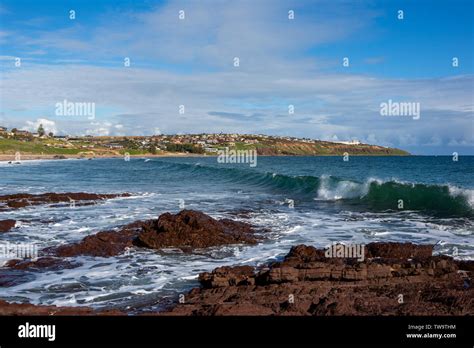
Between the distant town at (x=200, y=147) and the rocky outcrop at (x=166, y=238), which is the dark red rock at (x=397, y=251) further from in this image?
the distant town at (x=200, y=147)

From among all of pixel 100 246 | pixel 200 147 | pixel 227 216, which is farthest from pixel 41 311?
pixel 200 147

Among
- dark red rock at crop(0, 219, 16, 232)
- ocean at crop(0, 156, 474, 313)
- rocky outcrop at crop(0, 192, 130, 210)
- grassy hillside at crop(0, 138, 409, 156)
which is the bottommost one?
ocean at crop(0, 156, 474, 313)

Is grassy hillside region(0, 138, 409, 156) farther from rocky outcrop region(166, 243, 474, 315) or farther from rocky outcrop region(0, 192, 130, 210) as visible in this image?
rocky outcrop region(166, 243, 474, 315)

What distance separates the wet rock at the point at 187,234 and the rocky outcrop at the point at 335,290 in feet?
13.9

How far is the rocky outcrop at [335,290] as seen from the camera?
8.27 metres

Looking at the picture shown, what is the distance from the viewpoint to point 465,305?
838 cm

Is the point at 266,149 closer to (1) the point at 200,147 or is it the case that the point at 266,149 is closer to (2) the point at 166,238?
(1) the point at 200,147

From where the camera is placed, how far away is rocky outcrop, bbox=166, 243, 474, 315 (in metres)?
8.27

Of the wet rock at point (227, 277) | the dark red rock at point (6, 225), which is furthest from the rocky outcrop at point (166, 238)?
the dark red rock at point (6, 225)

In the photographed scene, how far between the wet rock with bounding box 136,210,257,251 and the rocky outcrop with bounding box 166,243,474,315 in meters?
4.25

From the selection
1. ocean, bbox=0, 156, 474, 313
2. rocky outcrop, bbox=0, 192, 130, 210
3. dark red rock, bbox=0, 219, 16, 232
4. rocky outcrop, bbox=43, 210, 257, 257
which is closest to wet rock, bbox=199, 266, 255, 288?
ocean, bbox=0, 156, 474, 313
